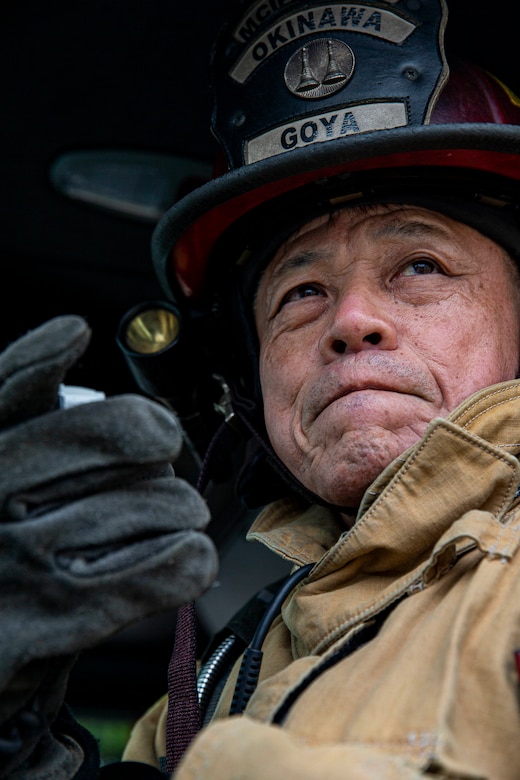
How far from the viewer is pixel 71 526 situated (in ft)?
3.13

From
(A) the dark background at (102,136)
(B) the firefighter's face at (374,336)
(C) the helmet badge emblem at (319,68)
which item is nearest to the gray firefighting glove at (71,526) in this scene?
(B) the firefighter's face at (374,336)

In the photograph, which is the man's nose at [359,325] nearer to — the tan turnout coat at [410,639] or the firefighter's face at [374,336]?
the firefighter's face at [374,336]

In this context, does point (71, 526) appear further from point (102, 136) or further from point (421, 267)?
point (102, 136)

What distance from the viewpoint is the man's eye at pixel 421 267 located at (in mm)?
1666

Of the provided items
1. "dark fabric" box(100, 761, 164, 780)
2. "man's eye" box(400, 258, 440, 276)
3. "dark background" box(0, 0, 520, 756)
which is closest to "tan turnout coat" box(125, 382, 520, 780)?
"dark fabric" box(100, 761, 164, 780)

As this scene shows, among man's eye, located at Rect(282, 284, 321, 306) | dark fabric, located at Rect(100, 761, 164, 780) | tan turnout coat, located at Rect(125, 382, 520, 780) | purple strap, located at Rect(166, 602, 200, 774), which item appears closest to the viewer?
tan turnout coat, located at Rect(125, 382, 520, 780)

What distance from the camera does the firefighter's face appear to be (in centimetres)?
147

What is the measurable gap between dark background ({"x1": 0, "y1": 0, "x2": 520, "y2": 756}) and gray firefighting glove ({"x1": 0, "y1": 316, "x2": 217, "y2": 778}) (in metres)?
1.18

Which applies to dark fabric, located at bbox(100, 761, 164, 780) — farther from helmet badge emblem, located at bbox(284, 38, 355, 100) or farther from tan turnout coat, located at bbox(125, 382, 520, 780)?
helmet badge emblem, located at bbox(284, 38, 355, 100)

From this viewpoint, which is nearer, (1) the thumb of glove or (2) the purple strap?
(1) the thumb of glove

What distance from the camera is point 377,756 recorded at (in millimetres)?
872

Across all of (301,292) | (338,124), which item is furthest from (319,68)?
(301,292)

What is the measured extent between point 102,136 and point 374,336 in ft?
3.39

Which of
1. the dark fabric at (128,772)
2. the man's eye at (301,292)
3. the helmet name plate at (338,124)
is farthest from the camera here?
the man's eye at (301,292)
